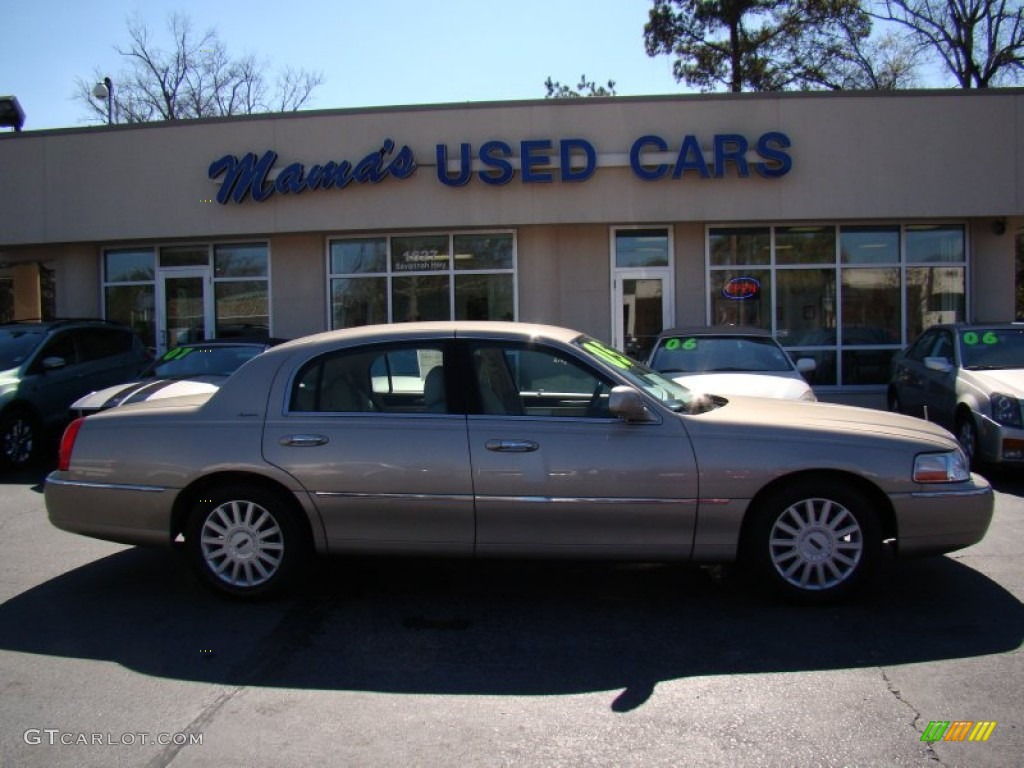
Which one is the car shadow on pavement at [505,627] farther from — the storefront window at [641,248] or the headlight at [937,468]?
the storefront window at [641,248]

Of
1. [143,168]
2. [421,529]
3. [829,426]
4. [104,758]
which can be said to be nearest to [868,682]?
[829,426]

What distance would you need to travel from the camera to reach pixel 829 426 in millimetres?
4848

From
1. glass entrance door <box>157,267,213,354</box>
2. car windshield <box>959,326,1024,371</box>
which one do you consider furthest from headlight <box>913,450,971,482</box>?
glass entrance door <box>157,267,213,354</box>

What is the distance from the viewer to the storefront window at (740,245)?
46.9ft

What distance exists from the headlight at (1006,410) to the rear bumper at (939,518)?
3.72 meters

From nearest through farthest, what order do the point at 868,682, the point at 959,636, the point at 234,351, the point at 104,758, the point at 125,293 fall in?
1. the point at 104,758
2. the point at 868,682
3. the point at 959,636
4. the point at 234,351
5. the point at 125,293

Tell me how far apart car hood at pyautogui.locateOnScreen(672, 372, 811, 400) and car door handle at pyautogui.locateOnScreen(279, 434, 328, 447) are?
3991mm

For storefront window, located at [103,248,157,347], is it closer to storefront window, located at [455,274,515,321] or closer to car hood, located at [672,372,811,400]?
storefront window, located at [455,274,515,321]

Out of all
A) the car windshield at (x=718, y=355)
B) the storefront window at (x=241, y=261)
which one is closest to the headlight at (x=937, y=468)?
the car windshield at (x=718, y=355)

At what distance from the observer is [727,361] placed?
31.2 ft

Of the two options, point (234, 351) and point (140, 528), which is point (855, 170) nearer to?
point (234, 351)

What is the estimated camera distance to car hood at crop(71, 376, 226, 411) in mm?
8469

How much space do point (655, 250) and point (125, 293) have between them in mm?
9337

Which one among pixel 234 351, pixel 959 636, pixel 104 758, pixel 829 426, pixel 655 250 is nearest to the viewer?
pixel 104 758
